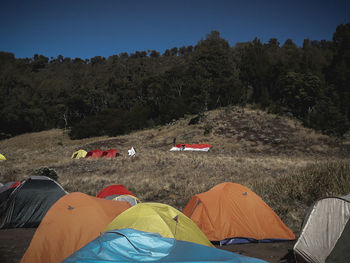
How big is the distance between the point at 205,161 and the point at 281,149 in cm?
1006

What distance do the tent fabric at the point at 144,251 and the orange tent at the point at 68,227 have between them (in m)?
1.89

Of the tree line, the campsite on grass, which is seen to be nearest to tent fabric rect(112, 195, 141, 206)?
the campsite on grass

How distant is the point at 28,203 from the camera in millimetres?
7945

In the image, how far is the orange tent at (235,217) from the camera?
20.8 feet

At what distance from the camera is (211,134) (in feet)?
100

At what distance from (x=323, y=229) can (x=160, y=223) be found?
9.24ft

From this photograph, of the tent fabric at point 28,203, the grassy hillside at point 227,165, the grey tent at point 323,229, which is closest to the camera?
the grey tent at point 323,229

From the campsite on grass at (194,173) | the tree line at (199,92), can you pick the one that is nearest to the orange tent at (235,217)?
the campsite on grass at (194,173)

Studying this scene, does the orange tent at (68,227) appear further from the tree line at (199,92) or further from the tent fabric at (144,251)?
the tree line at (199,92)

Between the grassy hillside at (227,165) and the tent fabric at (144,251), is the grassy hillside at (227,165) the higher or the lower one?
the lower one

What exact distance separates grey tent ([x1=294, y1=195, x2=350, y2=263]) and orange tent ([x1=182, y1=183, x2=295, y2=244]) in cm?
167

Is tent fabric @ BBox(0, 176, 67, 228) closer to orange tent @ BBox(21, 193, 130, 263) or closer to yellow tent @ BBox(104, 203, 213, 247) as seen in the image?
orange tent @ BBox(21, 193, 130, 263)

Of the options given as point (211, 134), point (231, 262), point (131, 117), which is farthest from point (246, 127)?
point (231, 262)

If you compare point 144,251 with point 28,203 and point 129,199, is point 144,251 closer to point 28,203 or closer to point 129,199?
point 129,199
